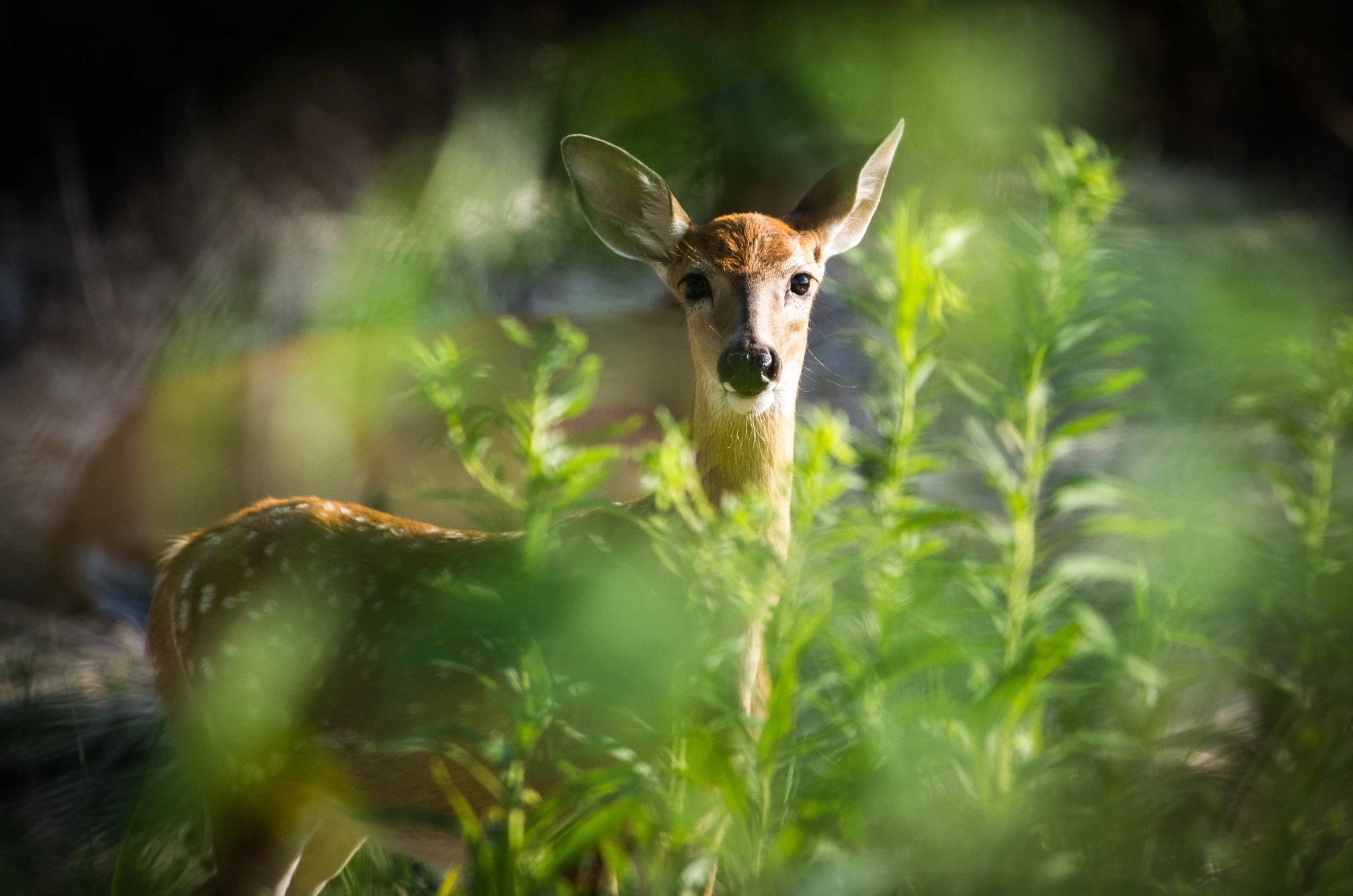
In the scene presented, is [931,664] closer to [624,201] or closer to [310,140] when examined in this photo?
[624,201]

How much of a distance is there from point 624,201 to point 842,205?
441 millimetres

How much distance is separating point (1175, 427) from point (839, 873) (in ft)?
6.78

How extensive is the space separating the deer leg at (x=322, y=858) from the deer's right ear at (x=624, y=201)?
4.51ft

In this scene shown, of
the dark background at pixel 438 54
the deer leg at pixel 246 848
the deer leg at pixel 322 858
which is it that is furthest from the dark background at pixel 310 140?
the deer leg at pixel 246 848

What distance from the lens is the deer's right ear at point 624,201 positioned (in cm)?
201

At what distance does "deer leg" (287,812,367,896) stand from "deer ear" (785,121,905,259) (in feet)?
5.21

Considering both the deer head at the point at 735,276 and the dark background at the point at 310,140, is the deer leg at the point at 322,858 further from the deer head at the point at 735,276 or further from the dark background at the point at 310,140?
the dark background at the point at 310,140

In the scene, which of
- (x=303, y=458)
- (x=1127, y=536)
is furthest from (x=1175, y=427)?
(x=303, y=458)

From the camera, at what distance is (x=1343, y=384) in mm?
1554

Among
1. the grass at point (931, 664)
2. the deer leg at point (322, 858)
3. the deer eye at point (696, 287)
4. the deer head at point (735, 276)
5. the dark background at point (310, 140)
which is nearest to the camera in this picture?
the grass at point (931, 664)

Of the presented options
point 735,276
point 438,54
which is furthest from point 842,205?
point 438,54

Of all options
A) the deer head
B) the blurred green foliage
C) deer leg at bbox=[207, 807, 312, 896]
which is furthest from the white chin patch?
deer leg at bbox=[207, 807, 312, 896]

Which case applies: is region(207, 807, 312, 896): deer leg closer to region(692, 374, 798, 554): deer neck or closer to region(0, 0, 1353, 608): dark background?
region(692, 374, 798, 554): deer neck

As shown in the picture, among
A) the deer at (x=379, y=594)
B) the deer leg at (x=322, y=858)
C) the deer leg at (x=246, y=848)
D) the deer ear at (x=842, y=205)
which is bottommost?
the deer leg at (x=322, y=858)
